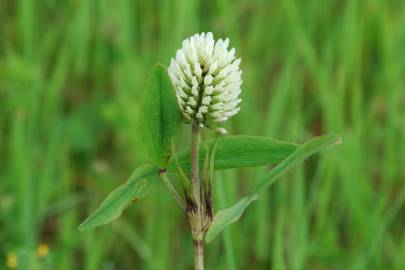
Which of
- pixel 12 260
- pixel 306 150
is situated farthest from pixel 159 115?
pixel 12 260

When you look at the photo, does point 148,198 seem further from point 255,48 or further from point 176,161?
point 176,161

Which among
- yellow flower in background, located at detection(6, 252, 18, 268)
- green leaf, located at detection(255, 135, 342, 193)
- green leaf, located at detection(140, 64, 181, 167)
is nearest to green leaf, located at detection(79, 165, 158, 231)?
green leaf, located at detection(140, 64, 181, 167)

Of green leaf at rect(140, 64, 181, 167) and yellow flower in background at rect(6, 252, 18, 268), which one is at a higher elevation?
green leaf at rect(140, 64, 181, 167)

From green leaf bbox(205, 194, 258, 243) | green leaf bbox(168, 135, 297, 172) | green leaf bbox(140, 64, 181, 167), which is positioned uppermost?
green leaf bbox(140, 64, 181, 167)

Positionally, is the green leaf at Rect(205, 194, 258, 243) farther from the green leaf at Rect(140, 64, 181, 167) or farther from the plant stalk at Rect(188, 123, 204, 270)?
the green leaf at Rect(140, 64, 181, 167)

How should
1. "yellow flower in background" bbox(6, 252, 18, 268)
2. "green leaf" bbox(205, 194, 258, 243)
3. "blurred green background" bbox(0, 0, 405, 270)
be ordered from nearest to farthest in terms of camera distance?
1. "green leaf" bbox(205, 194, 258, 243)
2. "yellow flower in background" bbox(6, 252, 18, 268)
3. "blurred green background" bbox(0, 0, 405, 270)
